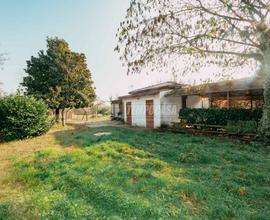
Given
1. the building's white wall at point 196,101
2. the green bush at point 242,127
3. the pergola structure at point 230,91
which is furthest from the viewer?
the building's white wall at point 196,101

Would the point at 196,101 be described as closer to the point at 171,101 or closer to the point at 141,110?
the point at 171,101

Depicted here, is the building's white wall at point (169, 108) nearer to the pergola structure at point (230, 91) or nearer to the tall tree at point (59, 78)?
the pergola structure at point (230, 91)

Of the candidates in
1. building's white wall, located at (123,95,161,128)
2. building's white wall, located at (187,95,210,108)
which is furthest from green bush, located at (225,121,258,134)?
building's white wall, located at (187,95,210,108)

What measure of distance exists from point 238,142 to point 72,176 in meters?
9.41

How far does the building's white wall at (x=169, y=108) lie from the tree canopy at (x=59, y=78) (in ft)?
33.8

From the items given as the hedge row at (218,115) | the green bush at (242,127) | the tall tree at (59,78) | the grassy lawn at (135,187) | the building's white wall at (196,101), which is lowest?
the grassy lawn at (135,187)

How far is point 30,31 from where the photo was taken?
47.5 feet

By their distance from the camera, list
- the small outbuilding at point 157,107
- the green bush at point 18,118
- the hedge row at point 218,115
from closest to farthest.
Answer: the hedge row at point 218,115 < the green bush at point 18,118 < the small outbuilding at point 157,107

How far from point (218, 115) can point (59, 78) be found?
57.4 feet

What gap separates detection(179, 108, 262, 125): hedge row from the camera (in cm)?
1360

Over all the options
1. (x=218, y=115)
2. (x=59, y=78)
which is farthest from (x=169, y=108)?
(x=59, y=78)

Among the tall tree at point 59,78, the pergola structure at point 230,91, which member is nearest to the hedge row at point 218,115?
the pergola structure at point 230,91

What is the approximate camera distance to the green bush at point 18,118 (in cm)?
1458

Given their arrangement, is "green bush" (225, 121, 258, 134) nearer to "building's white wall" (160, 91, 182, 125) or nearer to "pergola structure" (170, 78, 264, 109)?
"pergola structure" (170, 78, 264, 109)
